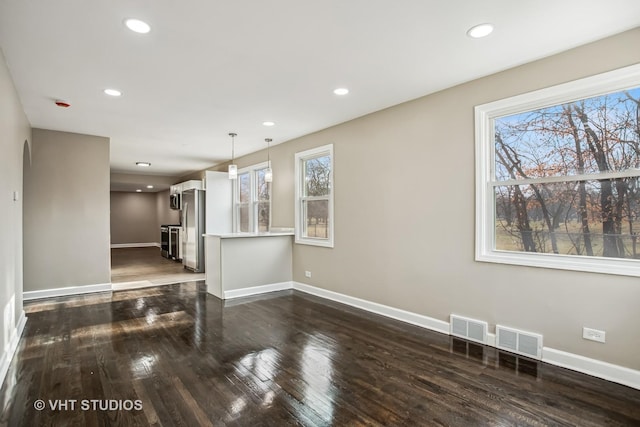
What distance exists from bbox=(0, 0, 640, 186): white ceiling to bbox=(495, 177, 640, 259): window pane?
1.13 m

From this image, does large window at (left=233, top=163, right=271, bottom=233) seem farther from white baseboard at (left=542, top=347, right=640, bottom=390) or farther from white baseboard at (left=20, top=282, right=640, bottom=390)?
white baseboard at (left=542, top=347, right=640, bottom=390)

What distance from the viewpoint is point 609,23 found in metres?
2.32

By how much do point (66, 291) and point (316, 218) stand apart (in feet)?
13.2

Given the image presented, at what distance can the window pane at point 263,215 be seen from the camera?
261 inches

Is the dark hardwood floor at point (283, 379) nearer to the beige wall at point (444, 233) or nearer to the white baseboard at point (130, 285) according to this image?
the beige wall at point (444, 233)

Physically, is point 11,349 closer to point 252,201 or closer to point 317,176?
point 317,176

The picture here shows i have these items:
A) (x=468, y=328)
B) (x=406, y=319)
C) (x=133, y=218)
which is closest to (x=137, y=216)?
(x=133, y=218)

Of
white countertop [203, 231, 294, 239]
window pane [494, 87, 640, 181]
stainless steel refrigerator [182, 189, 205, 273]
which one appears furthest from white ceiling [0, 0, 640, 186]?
stainless steel refrigerator [182, 189, 205, 273]

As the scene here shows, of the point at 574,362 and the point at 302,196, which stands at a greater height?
the point at 302,196

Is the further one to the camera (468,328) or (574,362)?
(468,328)

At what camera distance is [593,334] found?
101 inches

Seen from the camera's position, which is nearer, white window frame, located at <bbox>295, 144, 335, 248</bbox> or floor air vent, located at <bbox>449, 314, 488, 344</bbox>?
floor air vent, located at <bbox>449, 314, 488, 344</bbox>

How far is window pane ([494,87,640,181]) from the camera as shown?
2523 mm

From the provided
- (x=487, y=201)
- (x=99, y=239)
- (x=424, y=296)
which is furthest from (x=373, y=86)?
(x=99, y=239)
